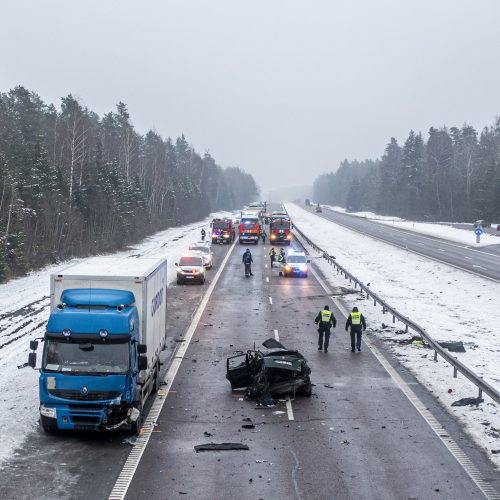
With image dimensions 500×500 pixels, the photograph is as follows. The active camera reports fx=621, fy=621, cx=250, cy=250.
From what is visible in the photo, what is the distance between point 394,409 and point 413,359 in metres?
5.40

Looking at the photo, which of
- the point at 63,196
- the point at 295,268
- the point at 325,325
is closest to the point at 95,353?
the point at 325,325

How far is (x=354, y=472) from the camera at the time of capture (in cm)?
1131

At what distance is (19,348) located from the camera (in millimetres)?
20891

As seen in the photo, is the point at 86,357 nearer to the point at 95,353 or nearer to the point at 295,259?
the point at 95,353

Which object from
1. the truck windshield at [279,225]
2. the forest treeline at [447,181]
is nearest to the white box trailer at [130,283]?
the truck windshield at [279,225]

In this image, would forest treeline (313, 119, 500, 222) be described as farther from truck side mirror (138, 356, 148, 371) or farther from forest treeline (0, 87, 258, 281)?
truck side mirror (138, 356, 148, 371)

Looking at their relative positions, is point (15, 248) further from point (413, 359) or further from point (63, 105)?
point (63, 105)

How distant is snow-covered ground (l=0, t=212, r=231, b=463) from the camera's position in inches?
533

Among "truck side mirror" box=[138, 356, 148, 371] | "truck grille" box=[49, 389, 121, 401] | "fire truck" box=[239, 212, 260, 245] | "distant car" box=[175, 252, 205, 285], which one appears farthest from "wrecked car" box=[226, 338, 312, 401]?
"fire truck" box=[239, 212, 260, 245]

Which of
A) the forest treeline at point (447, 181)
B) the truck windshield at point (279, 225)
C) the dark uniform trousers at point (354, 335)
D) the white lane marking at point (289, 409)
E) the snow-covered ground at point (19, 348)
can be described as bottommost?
the white lane marking at point (289, 409)

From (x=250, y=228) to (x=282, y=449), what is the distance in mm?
55356

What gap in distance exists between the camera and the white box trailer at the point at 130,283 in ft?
44.5

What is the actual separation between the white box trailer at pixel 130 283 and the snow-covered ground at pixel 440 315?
7.41m

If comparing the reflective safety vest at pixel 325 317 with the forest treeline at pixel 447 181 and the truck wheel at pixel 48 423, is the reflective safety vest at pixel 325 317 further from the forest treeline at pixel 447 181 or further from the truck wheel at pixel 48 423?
the forest treeline at pixel 447 181
